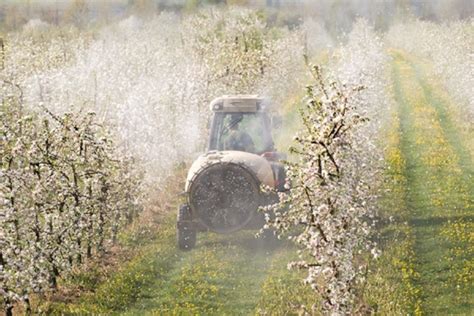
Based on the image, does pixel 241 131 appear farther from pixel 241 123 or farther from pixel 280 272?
pixel 280 272

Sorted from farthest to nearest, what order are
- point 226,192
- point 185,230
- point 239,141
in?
point 239,141
point 185,230
point 226,192

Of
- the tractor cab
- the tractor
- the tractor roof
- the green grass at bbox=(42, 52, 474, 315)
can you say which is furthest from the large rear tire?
the tractor roof

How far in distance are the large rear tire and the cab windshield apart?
7.99 feet

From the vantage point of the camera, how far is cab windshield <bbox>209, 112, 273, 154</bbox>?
19750 mm

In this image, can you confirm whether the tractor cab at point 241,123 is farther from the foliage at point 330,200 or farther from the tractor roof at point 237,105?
the foliage at point 330,200

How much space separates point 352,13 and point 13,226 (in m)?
58.2

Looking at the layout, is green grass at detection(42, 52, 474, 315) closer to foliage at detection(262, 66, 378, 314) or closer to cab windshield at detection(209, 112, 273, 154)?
foliage at detection(262, 66, 378, 314)

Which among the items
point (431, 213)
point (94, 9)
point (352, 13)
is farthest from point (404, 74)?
point (431, 213)

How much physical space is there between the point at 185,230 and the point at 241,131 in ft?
11.6

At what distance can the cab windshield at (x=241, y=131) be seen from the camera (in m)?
19.8

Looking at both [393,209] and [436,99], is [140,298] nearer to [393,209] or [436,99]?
[393,209]

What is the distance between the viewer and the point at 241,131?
19922mm

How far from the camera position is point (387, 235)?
1884cm

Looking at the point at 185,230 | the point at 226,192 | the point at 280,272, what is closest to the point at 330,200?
the point at 280,272
